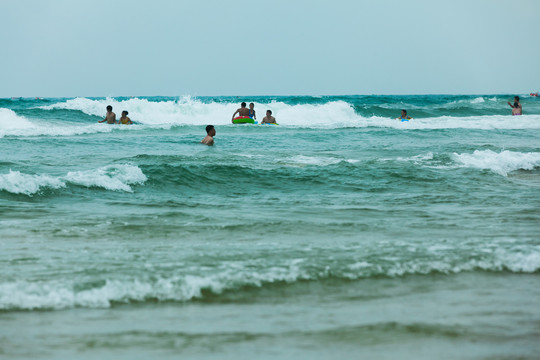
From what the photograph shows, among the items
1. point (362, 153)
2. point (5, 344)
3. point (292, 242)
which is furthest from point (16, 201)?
point (362, 153)

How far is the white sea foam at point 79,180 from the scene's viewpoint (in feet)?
29.6

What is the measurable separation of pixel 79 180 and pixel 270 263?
5542 mm

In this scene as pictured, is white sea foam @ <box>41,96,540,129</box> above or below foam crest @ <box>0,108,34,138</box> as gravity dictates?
above

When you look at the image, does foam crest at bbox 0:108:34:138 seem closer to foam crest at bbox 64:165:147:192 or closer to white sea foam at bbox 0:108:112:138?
white sea foam at bbox 0:108:112:138

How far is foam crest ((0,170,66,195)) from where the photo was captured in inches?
352

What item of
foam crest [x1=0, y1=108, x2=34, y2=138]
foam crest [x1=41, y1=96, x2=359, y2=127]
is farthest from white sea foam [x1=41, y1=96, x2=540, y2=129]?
foam crest [x1=0, y1=108, x2=34, y2=138]

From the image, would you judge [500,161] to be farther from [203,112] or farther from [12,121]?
[203,112]

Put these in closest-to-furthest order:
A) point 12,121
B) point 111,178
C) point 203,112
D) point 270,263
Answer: point 270,263 < point 111,178 < point 12,121 < point 203,112

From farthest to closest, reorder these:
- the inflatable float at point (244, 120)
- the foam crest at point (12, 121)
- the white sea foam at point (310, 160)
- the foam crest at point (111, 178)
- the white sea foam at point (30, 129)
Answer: the foam crest at point (12, 121) → the inflatable float at point (244, 120) → the white sea foam at point (30, 129) → the white sea foam at point (310, 160) → the foam crest at point (111, 178)

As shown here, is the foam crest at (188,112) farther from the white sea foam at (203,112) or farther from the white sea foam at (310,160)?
the white sea foam at (310,160)

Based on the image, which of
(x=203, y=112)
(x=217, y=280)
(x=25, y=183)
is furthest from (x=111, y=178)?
(x=203, y=112)

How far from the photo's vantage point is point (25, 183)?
9078mm

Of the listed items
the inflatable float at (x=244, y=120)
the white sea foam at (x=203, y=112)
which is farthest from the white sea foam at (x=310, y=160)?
the white sea foam at (x=203, y=112)

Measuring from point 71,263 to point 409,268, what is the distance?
9.38 ft
